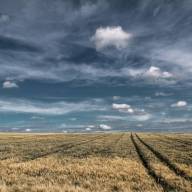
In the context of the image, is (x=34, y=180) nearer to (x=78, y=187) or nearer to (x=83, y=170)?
(x=78, y=187)

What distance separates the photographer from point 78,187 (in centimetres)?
1407

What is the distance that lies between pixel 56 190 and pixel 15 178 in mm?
4122

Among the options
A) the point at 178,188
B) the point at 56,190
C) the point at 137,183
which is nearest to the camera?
the point at 56,190

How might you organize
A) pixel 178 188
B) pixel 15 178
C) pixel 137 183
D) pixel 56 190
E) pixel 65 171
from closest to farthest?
pixel 56 190
pixel 178 188
pixel 137 183
pixel 15 178
pixel 65 171

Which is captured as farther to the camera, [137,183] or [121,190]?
[137,183]

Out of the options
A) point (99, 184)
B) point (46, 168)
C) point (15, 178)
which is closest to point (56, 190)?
point (99, 184)

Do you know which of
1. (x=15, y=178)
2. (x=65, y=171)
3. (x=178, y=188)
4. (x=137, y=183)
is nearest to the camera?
(x=178, y=188)

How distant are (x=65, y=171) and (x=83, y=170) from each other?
3.74ft

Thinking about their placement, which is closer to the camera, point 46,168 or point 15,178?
point 15,178

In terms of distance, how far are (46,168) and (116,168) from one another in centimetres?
464

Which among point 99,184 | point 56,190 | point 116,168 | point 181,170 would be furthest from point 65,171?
point 181,170

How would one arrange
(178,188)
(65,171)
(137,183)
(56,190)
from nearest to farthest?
(56,190)
(178,188)
(137,183)
(65,171)

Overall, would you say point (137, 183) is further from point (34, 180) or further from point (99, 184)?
point (34, 180)

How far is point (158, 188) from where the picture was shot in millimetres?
14125
